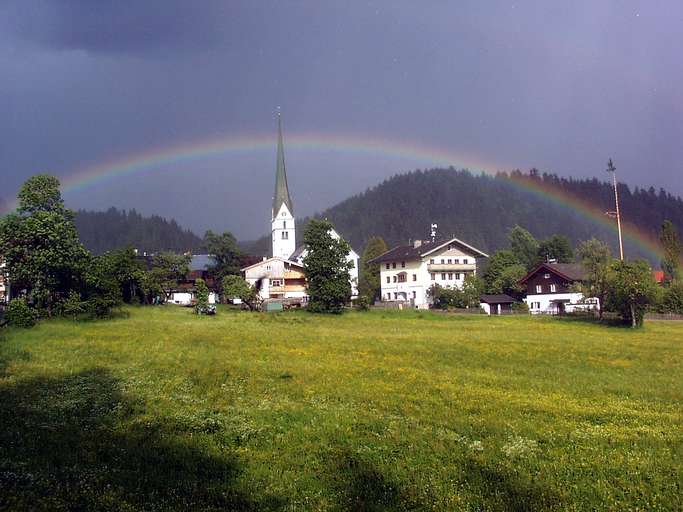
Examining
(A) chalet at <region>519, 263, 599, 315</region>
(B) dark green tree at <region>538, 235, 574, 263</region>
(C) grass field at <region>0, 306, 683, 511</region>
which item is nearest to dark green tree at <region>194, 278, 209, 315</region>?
(C) grass field at <region>0, 306, 683, 511</region>

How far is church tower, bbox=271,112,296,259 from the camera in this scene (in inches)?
5010

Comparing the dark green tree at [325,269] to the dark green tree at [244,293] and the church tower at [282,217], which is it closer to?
the dark green tree at [244,293]

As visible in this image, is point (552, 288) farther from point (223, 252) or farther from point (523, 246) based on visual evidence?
point (523, 246)

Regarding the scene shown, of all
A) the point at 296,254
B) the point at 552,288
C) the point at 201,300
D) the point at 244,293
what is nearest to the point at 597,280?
the point at 552,288

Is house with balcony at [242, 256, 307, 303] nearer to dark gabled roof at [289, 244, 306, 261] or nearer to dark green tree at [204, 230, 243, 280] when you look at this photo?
dark green tree at [204, 230, 243, 280]

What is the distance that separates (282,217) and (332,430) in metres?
117

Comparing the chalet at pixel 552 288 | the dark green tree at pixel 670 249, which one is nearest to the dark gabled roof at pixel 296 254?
the chalet at pixel 552 288

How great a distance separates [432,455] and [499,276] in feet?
285

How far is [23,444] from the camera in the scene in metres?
11.1

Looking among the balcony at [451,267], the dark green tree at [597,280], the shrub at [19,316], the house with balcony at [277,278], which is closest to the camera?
the shrub at [19,316]

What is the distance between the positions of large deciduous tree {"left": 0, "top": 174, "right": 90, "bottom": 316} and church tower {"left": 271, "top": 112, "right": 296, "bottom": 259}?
83.3m

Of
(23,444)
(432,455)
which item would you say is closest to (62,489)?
(23,444)

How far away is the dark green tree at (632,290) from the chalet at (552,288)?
29.1 m

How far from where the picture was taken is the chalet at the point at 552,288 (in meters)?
78.4
